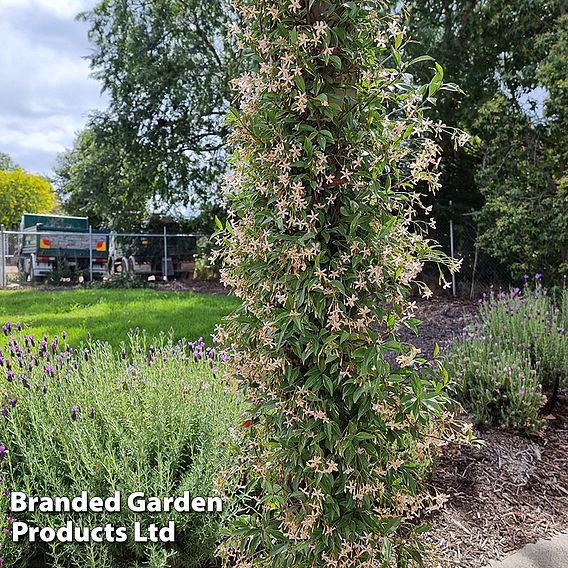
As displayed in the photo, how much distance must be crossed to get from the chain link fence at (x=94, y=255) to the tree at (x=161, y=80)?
5.10 ft

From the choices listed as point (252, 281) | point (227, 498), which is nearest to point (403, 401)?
point (252, 281)

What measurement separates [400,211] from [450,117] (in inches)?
430

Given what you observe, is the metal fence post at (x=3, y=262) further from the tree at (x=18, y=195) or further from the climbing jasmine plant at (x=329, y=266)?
the tree at (x=18, y=195)

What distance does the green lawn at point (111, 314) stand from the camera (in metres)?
6.86

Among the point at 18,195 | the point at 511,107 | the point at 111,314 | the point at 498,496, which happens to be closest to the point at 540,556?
the point at 498,496

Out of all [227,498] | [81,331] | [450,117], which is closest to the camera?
[227,498]

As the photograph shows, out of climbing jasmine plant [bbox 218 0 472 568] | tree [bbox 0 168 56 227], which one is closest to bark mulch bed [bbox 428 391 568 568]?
climbing jasmine plant [bbox 218 0 472 568]

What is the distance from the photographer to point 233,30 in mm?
1697

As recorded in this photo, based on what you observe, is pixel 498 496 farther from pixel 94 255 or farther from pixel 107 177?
pixel 107 177

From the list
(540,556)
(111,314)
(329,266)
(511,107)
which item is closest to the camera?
(329,266)

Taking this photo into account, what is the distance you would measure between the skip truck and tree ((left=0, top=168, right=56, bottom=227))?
19.8m

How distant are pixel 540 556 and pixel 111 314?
6.95m

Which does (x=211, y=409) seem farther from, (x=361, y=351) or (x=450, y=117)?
(x=450, y=117)

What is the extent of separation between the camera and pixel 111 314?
823 centimetres
